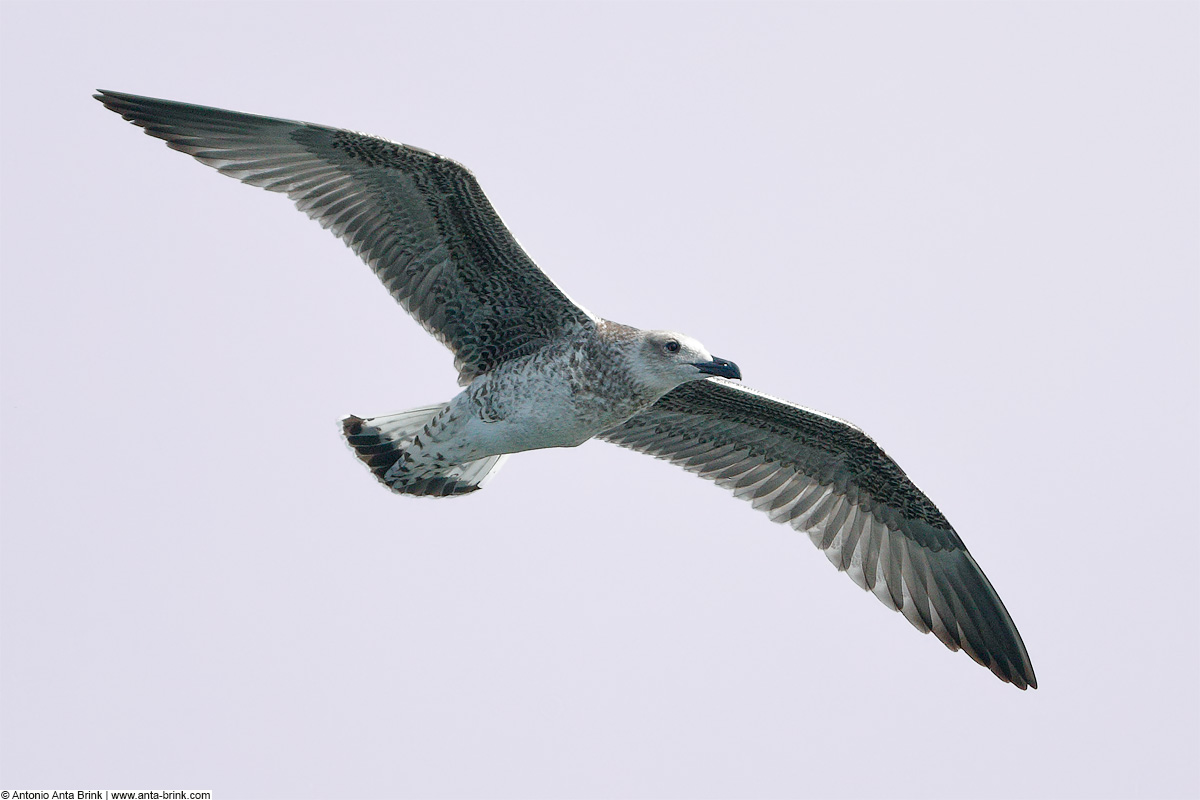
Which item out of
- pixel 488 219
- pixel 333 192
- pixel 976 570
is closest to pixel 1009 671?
pixel 976 570

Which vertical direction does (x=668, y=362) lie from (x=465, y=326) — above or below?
below

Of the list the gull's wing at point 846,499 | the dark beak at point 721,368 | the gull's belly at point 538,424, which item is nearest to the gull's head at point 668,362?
the dark beak at point 721,368

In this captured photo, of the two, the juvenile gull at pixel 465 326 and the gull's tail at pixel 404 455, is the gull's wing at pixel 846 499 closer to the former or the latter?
the juvenile gull at pixel 465 326

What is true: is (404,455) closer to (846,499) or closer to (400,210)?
(400,210)

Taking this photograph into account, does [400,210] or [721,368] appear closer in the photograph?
[721,368]

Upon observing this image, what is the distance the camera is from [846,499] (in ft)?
38.0

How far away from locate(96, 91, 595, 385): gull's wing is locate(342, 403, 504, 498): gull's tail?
0.73 metres

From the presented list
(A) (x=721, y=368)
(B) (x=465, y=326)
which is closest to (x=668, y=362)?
(A) (x=721, y=368)

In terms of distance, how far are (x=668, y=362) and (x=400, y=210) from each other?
2.16 metres

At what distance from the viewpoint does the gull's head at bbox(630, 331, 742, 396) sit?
959 cm

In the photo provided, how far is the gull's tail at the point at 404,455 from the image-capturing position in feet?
34.1

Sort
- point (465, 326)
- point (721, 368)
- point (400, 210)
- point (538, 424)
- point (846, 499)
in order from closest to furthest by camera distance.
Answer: point (721, 368) → point (538, 424) → point (400, 210) → point (465, 326) → point (846, 499)

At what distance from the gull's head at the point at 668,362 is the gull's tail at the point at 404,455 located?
1572 mm

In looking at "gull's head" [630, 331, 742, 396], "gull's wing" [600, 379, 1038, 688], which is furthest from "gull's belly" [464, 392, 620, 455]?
"gull's wing" [600, 379, 1038, 688]
